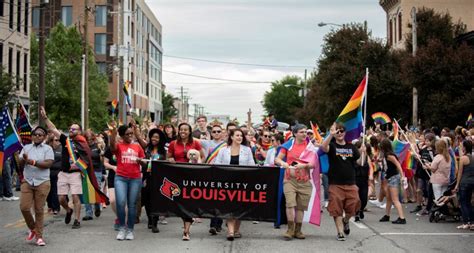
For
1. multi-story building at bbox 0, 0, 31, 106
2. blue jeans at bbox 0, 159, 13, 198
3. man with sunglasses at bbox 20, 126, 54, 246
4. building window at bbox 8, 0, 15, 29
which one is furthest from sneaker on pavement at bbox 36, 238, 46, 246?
building window at bbox 8, 0, 15, 29

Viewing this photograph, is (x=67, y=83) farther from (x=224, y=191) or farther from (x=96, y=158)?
(x=224, y=191)

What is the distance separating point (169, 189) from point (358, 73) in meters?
31.4

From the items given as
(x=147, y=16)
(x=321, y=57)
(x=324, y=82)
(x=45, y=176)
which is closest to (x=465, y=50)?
(x=324, y=82)

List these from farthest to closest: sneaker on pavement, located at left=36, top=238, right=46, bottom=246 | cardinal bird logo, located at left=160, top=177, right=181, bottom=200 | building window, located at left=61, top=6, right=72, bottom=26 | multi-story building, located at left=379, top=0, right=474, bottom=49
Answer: building window, located at left=61, top=6, right=72, bottom=26, multi-story building, located at left=379, top=0, right=474, bottom=49, cardinal bird logo, located at left=160, top=177, right=181, bottom=200, sneaker on pavement, located at left=36, top=238, right=46, bottom=246

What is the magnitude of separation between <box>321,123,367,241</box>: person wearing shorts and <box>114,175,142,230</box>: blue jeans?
2956 millimetres

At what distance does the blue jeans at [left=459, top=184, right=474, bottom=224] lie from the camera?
39.0 ft

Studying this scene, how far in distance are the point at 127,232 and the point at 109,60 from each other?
187ft

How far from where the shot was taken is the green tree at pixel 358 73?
3959 centimetres

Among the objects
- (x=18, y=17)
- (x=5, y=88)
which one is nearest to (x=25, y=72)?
(x=18, y=17)

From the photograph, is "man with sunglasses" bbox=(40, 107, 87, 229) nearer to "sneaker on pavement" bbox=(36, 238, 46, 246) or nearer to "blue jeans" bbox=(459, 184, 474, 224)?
"sneaker on pavement" bbox=(36, 238, 46, 246)

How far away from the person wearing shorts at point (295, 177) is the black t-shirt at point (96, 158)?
458 cm

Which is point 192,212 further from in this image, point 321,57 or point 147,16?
point 147,16

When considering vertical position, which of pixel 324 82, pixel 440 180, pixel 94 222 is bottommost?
pixel 94 222

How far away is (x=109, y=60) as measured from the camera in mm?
66125
